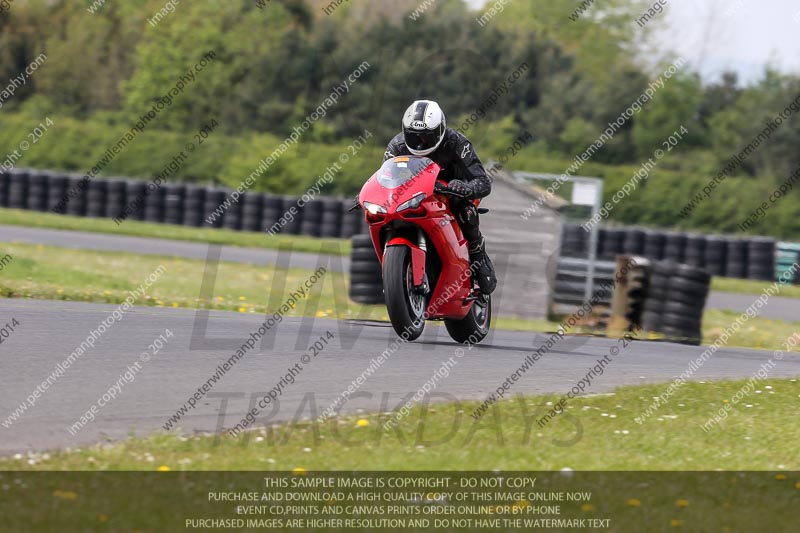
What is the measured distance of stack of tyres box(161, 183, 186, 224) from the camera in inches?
1216

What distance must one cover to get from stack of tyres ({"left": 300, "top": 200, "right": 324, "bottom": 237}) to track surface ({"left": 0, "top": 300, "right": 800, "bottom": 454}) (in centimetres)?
1731

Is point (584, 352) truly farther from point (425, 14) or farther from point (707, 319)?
point (425, 14)

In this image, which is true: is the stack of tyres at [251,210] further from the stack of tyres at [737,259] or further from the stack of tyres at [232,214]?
the stack of tyres at [737,259]

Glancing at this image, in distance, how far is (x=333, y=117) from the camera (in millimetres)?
46406

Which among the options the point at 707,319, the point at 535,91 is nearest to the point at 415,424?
the point at 707,319

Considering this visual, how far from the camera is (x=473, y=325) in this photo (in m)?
10.6

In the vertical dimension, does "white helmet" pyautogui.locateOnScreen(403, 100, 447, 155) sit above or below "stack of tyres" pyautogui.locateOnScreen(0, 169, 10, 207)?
above

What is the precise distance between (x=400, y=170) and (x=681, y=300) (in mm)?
7744

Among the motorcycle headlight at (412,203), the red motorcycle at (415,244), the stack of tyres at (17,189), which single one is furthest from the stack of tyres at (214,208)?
the motorcycle headlight at (412,203)

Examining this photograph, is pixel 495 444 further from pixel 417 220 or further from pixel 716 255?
pixel 716 255

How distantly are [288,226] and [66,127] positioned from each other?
1905cm

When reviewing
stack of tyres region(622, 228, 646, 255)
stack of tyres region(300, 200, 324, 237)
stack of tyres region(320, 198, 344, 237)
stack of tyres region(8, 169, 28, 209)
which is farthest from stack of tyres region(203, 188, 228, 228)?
stack of tyres region(622, 228, 646, 255)

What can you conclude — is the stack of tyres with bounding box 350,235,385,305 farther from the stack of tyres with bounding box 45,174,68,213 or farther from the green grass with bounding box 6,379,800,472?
the stack of tyres with bounding box 45,174,68,213

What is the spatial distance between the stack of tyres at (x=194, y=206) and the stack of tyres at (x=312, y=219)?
9.74ft
